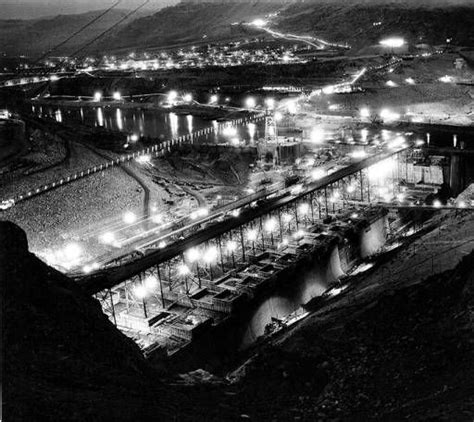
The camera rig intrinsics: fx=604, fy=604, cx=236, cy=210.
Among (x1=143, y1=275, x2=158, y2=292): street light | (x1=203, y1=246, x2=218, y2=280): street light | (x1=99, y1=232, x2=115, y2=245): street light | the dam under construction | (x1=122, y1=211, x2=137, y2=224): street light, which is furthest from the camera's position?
(x1=122, y1=211, x2=137, y2=224): street light

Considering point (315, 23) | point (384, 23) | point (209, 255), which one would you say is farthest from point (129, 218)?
point (315, 23)

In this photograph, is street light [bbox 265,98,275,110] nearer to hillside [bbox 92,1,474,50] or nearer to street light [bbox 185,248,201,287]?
hillside [bbox 92,1,474,50]

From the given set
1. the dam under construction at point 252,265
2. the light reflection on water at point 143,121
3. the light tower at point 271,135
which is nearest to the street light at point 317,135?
the light tower at point 271,135

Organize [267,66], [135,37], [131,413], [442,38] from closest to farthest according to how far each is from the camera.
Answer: [131,413] → [267,66] → [442,38] → [135,37]

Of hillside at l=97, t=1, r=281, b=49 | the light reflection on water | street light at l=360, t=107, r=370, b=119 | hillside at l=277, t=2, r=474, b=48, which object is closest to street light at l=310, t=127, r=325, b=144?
street light at l=360, t=107, r=370, b=119

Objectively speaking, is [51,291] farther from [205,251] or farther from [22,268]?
[205,251]

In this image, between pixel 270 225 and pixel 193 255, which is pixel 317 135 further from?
pixel 193 255

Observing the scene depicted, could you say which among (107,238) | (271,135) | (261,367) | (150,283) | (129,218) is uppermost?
(261,367)

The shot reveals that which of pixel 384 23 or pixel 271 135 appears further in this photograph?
pixel 384 23

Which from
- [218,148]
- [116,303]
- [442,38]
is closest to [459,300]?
[116,303]

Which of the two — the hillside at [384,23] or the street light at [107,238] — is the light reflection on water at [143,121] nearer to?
the street light at [107,238]

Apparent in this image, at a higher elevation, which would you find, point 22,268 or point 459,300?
point 22,268
